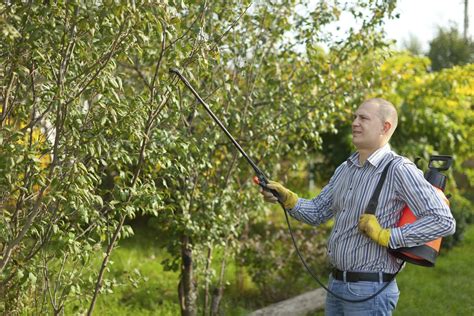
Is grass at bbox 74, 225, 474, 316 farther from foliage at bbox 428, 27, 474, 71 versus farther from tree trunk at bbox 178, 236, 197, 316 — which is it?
foliage at bbox 428, 27, 474, 71

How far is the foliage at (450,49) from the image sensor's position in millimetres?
20547

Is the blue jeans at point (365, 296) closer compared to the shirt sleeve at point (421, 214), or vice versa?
the shirt sleeve at point (421, 214)

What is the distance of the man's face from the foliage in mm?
18138

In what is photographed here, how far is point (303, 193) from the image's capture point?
8.84 metres

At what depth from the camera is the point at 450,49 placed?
20828 mm

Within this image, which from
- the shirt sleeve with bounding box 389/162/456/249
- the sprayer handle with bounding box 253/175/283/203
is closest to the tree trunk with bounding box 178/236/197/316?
the sprayer handle with bounding box 253/175/283/203

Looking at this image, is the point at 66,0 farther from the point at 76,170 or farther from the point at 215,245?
the point at 215,245

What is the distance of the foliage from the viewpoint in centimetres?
2055

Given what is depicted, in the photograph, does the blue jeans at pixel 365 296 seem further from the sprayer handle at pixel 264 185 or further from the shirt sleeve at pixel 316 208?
the sprayer handle at pixel 264 185

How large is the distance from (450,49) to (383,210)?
19150mm

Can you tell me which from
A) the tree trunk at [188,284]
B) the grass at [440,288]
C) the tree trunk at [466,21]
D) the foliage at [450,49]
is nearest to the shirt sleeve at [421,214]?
the tree trunk at [188,284]

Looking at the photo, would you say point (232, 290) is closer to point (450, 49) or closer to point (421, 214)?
point (421, 214)

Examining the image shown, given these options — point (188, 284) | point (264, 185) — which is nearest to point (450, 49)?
point (188, 284)

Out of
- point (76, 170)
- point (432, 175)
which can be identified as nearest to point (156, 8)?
point (76, 170)
